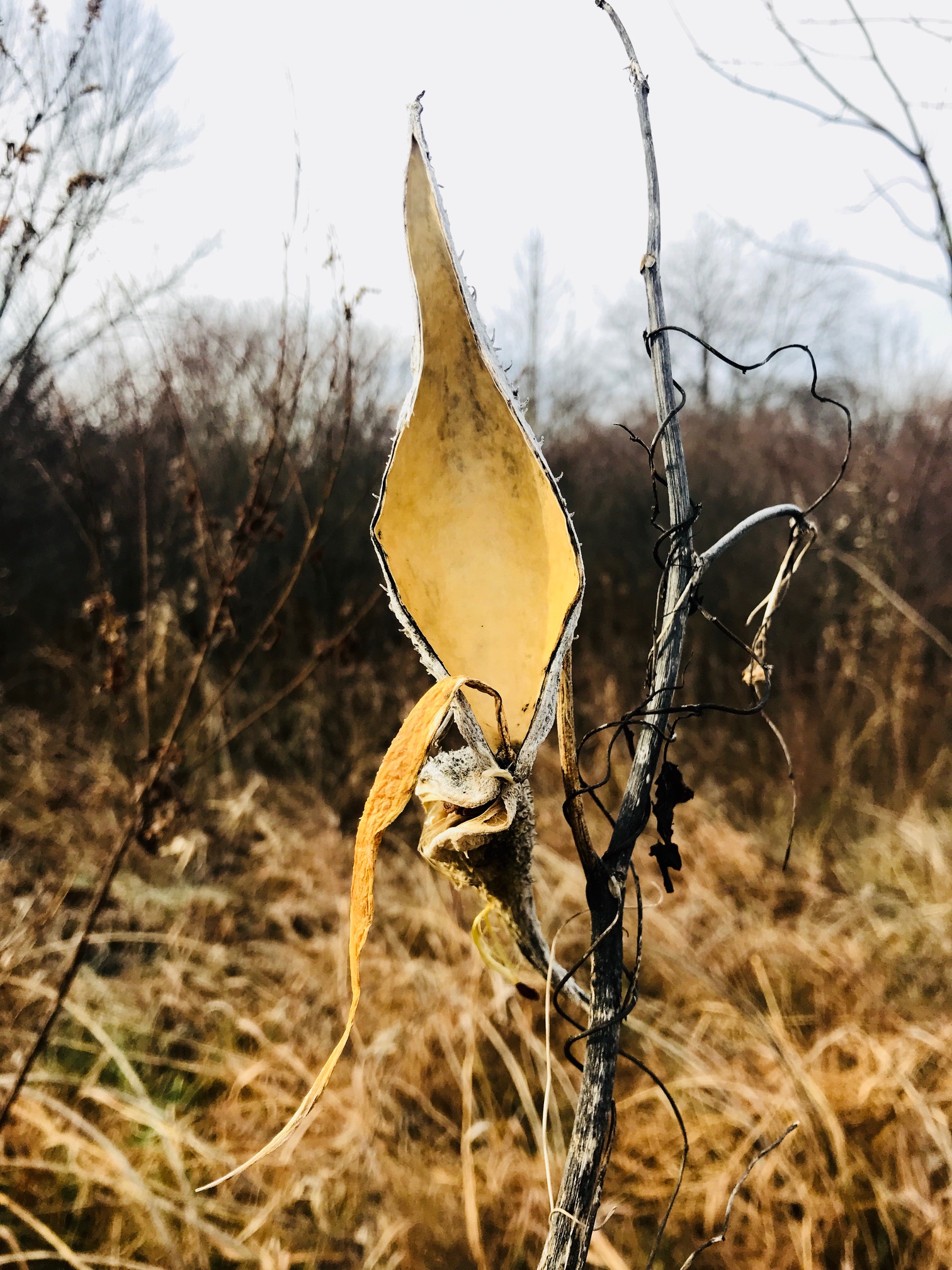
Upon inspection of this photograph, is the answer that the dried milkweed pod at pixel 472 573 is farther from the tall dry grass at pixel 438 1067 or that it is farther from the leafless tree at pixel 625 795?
the tall dry grass at pixel 438 1067

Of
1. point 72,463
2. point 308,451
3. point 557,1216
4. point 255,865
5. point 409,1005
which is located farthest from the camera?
point 72,463

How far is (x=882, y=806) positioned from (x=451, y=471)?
297 centimetres

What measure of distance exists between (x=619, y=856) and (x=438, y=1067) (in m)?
1.52

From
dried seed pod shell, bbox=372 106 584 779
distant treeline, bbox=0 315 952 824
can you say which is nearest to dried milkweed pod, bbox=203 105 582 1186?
dried seed pod shell, bbox=372 106 584 779

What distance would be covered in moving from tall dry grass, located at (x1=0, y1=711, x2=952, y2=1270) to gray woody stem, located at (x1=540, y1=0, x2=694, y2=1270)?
40.2 inches

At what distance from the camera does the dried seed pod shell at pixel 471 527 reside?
0.34 metres

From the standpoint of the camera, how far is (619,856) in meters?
0.37

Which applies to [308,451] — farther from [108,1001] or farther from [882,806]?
[882,806]

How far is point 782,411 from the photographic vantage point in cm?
677

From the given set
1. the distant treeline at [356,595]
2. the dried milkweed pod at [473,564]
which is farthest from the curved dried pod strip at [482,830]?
the distant treeline at [356,595]

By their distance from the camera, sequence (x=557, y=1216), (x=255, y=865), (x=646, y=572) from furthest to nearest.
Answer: (x=646, y=572) → (x=255, y=865) → (x=557, y=1216)

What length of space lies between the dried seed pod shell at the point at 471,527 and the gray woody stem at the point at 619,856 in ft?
0.20

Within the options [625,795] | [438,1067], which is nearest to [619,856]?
[625,795]

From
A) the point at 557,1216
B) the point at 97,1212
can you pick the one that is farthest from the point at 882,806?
the point at 557,1216
